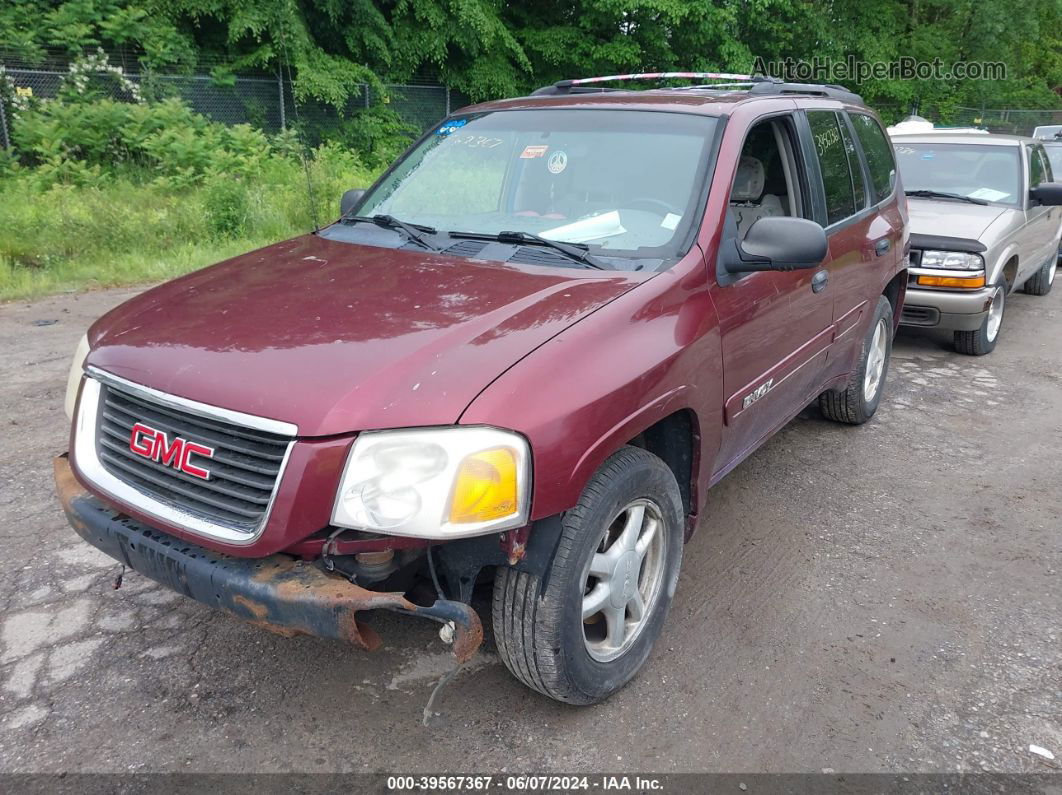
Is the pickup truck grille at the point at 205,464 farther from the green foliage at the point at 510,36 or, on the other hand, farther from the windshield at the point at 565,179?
the green foliage at the point at 510,36

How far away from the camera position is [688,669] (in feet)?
9.84

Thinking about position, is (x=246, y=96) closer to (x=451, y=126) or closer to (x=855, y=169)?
(x=451, y=126)

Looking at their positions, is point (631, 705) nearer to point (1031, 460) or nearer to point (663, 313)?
point (663, 313)

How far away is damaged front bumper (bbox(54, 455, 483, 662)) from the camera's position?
221 centimetres

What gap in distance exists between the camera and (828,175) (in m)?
4.21

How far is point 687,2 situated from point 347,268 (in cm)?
2025

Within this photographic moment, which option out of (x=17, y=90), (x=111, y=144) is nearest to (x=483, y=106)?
(x=111, y=144)

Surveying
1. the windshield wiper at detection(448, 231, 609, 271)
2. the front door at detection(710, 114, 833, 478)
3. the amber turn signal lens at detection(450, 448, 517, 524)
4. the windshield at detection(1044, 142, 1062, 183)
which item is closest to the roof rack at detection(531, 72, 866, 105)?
the front door at detection(710, 114, 833, 478)

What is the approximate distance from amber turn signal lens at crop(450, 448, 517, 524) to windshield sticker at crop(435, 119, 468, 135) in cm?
236

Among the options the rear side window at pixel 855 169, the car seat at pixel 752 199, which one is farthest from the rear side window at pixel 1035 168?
the car seat at pixel 752 199

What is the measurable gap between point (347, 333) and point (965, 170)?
7.32m

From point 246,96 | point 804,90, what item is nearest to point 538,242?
point 804,90

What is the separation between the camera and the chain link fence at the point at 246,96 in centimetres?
1337

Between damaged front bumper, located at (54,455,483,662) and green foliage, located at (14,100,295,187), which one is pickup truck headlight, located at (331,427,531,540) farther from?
green foliage, located at (14,100,295,187)
